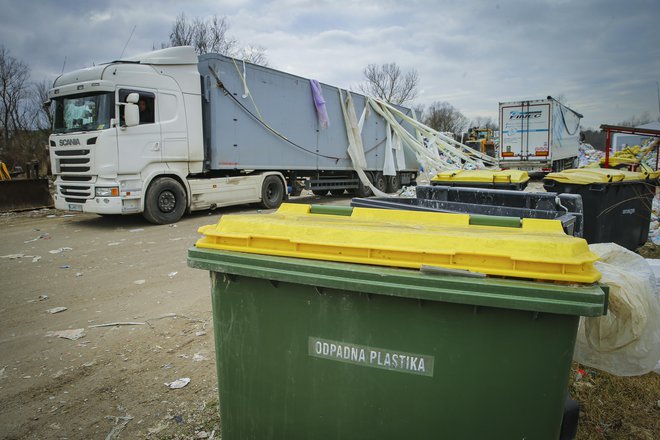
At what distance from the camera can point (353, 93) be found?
12805mm

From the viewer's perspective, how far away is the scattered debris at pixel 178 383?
2.62 m

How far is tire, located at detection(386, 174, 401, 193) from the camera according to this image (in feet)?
49.9

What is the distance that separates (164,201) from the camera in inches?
319

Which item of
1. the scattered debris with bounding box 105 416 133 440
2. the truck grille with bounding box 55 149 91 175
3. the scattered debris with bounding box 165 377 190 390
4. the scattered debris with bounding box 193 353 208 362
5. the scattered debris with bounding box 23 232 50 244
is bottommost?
the scattered debris with bounding box 105 416 133 440

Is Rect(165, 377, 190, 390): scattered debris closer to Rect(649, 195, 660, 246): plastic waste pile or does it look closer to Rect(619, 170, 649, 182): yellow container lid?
Rect(619, 170, 649, 182): yellow container lid

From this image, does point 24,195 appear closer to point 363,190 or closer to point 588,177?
point 363,190

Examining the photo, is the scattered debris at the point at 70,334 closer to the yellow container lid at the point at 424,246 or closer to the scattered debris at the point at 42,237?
the yellow container lid at the point at 424,246

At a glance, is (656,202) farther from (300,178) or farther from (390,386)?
(390,386)

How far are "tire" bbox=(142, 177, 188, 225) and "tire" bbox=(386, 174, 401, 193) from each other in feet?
27.9

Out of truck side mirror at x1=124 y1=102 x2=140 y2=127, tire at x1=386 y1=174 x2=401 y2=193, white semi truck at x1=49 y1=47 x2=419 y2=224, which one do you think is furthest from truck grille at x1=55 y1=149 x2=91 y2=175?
tire at x1=386 y1=174 x2=401 y2=193

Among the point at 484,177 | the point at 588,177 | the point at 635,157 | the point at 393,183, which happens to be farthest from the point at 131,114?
the point at 635,157

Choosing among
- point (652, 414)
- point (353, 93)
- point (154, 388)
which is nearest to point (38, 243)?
point (154, 388)

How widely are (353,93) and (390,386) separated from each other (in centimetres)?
1221

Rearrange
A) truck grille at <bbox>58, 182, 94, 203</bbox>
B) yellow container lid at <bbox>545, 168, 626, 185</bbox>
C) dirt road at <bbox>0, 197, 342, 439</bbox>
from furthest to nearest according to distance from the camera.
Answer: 1. truck grille at <bbox>58, 182, 94, 203</bbox>
2. yellow container lid at <bbox>545, 168, 626, 185</bbox>
3. dirt road at <bbox>0, 197, 342, 439</bbox>
